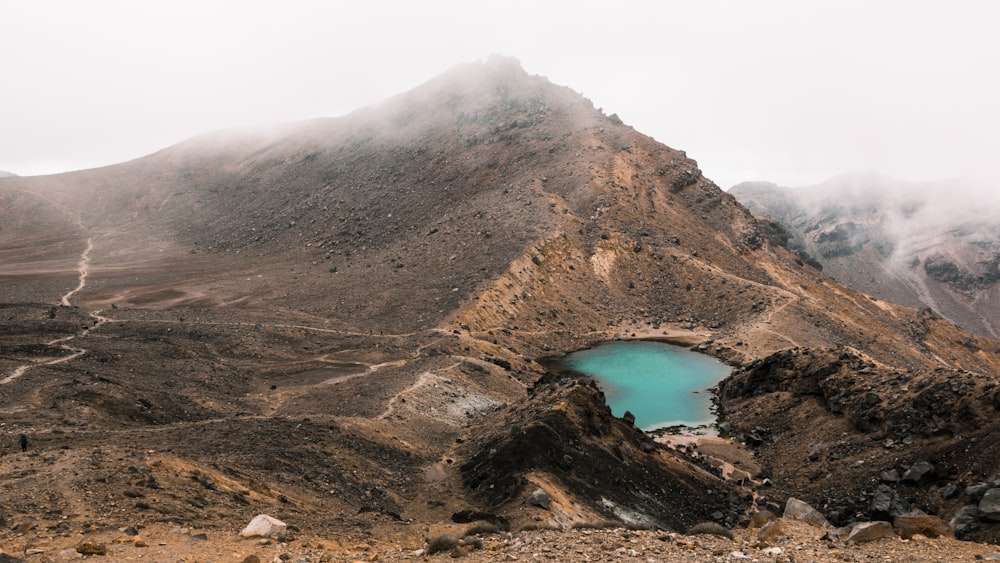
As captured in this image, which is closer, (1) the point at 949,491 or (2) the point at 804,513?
(1) the point at 949,491

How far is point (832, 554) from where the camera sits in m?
18.1

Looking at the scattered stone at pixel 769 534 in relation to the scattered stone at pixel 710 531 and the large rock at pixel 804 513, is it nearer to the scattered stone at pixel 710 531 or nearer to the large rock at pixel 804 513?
the scattered stone at pixel 710 531

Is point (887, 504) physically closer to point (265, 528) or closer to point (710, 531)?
point (710, 531)

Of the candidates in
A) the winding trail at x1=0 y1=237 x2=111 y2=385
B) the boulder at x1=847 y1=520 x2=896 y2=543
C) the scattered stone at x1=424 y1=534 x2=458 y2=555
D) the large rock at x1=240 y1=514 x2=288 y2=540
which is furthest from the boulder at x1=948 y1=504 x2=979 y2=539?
the winding trail at x1=0 y1=237 x2=111 y2=385

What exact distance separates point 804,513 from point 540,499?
1428cm

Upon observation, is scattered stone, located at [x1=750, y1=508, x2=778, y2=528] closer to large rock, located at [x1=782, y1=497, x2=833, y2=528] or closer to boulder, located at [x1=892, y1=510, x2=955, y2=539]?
large rock, located at [x1=782, y1=497, x2=833, y2=528]

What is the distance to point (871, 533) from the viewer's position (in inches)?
802

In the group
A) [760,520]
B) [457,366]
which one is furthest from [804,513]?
[457,366]

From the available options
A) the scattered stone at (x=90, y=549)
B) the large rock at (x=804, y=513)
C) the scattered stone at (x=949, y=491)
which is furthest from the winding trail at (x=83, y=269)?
the scattered stone at (x=949, y=491)

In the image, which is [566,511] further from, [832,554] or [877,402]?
[877,402]

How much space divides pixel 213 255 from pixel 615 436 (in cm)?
9436

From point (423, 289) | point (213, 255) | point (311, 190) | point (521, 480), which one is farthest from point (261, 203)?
point (521, 480)

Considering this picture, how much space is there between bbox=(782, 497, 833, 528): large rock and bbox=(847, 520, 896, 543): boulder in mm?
8226

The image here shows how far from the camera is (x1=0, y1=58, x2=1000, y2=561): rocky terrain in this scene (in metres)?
21.1
